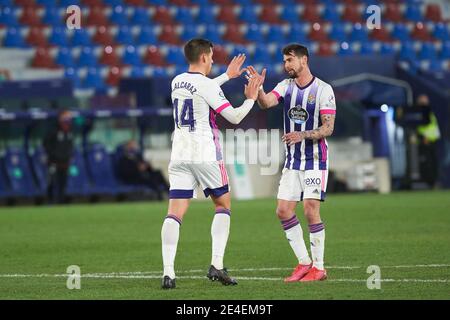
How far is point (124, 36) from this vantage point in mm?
32688

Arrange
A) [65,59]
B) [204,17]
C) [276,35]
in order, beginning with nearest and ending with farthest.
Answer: [65,59] → [204,17] → [276,35]

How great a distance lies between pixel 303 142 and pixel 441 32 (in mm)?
25264

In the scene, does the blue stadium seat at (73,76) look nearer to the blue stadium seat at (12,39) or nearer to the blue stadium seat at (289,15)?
the blue stadium seat at (12,39)

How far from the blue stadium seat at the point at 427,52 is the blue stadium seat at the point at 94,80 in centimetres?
960

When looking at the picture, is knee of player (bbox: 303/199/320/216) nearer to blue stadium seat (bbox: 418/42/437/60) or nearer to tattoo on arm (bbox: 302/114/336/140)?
tattoo on arm (bbox: 302/114/336/140)

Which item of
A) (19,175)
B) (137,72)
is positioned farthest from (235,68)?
(137,72)

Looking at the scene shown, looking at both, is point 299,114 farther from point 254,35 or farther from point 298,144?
point 254,35

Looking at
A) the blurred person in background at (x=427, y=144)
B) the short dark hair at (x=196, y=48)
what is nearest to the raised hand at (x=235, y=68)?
the short dark hair at (x=196, y=48)

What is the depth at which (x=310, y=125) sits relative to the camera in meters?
11.3

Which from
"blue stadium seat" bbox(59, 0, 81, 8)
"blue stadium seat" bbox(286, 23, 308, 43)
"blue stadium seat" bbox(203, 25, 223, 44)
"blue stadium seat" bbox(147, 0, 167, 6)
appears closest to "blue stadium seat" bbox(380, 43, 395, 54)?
"blue stadium seat" bbox(286, 23, 308, 43)

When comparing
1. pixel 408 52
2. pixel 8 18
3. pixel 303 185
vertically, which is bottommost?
pixel 303 185

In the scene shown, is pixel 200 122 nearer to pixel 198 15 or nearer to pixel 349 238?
pixel 349 238

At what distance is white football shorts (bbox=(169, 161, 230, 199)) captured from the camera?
10664 mm

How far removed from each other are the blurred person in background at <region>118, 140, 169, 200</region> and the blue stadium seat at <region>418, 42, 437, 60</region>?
11.0 m
